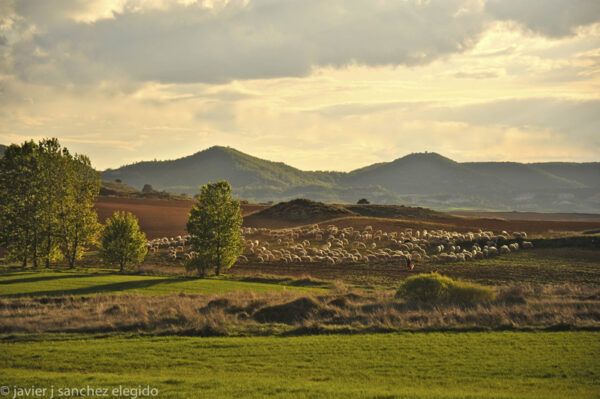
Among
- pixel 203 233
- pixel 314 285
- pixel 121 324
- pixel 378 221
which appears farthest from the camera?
pixel 378 221

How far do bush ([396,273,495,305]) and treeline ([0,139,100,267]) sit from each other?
3731 cm

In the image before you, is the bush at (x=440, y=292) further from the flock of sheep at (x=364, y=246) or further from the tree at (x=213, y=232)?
the tree at (x=213, y=232)

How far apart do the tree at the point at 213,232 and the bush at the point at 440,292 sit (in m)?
23.2

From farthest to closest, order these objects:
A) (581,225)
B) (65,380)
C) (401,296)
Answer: (581,225) → (401,296) → (65,380)

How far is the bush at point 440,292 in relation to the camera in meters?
34.6

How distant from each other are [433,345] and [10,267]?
4793cm

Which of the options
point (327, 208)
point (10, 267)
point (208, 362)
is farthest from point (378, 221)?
point (208, 362)

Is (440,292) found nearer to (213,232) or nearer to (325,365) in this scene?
(325,365)

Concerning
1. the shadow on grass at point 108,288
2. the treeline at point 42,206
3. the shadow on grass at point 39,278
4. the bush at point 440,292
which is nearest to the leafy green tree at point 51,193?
the treeline at point 42,206

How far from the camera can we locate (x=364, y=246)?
243 feet

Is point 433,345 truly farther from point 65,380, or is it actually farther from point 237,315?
point 65,380

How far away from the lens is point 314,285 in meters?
49.0

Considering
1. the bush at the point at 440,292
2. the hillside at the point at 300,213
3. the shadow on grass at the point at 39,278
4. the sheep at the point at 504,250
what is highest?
the hillside at the point at 300,213

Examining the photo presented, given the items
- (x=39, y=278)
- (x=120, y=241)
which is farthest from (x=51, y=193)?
(x=39, y=278)
